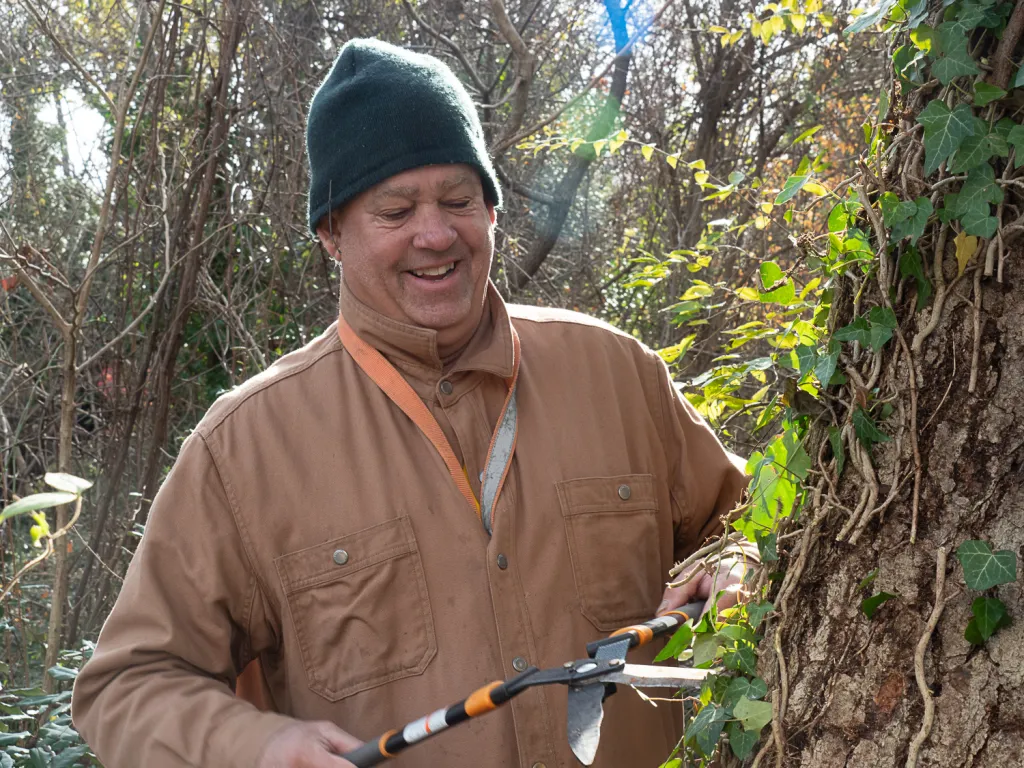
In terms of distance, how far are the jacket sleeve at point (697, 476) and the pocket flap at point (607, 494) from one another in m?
0.12

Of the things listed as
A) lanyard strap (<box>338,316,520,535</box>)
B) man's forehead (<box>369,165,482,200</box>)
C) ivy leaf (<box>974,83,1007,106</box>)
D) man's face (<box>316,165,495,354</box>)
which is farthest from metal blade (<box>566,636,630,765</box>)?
man's forehead (<box>369,165,482,200</box>)

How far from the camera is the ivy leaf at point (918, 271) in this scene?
1.55 m

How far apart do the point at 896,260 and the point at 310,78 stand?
204 inches

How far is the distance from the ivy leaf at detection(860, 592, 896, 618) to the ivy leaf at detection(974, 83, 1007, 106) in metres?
0.71

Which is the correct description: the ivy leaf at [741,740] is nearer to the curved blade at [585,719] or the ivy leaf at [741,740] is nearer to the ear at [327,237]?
the curved blade at [585,719]

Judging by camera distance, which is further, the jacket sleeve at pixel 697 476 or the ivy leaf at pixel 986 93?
the jacket sleeve at pixel 697 476

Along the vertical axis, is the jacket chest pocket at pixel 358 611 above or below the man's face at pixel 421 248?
below

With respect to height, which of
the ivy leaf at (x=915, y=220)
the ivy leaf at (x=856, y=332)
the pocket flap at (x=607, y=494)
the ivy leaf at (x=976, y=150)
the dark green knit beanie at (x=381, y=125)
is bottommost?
the pocket flap at (x=607, y=494)

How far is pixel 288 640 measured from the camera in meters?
2.40

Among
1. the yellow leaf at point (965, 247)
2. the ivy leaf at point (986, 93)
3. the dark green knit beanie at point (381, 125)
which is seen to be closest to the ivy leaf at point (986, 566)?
the yellow leaf at point (965, 247)

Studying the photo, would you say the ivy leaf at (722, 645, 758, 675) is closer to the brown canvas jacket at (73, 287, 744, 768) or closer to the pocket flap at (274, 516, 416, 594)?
the brown canvas jacket at (73, 287, 744, 768)

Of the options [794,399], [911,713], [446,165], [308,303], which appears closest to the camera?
[911,713]

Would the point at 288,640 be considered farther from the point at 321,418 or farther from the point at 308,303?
the point at 308,303

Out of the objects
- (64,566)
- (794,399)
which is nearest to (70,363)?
(64,566)
